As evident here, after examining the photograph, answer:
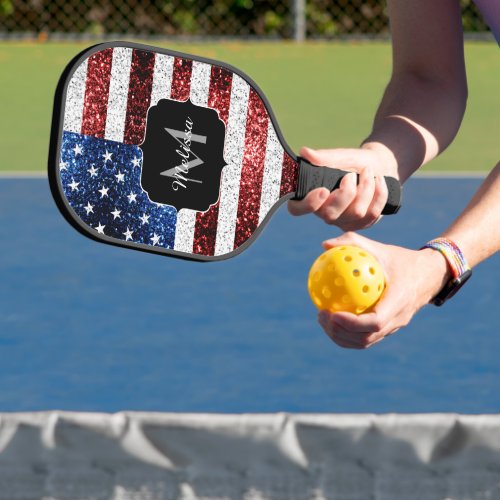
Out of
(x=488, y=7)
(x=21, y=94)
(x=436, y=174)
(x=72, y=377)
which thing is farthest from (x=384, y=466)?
(x=21, y=94)

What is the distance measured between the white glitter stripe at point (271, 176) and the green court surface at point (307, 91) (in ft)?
16.0

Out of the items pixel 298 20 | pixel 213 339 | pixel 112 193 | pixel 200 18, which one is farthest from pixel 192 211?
pixel 200 18

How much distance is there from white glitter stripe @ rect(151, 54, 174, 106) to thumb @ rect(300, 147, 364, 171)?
27cm

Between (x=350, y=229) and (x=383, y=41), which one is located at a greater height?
(x=350, y=229)

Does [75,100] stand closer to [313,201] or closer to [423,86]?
[313,201]

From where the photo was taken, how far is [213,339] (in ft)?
15.4

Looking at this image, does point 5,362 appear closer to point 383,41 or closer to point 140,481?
point 140,481

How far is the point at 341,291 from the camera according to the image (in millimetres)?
2234

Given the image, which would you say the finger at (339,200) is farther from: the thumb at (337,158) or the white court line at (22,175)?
the white court line at (22,175)

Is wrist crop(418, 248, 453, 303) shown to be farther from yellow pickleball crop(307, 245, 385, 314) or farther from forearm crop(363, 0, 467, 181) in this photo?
forearm crop(363, 0, 467, 181)

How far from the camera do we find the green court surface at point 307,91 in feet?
26.0

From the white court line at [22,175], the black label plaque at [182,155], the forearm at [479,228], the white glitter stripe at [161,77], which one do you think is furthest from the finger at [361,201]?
the white court line at [22,175]

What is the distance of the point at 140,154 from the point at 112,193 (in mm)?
87

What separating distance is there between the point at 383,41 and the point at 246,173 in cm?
1056
